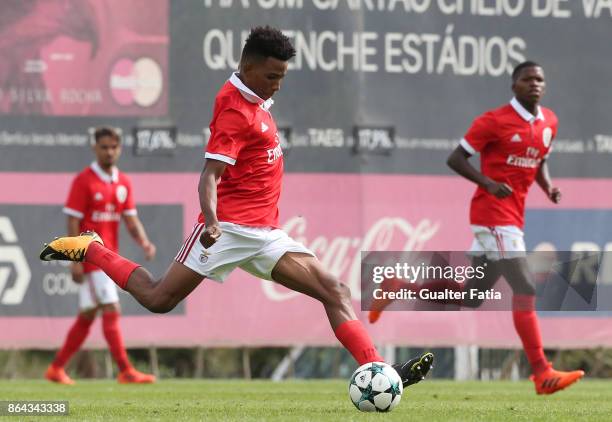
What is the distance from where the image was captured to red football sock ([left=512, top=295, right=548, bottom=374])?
9.12 m

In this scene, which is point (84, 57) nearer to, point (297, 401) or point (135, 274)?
point (297, 401)

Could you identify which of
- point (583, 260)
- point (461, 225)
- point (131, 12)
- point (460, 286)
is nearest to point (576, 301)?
point (583, 260)

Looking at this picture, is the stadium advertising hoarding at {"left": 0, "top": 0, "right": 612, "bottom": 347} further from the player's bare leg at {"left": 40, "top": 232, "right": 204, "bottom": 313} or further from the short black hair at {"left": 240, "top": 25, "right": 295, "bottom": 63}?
the short black hair at {"left": 240, "top": 25, "right": 295, "bottom": 63}

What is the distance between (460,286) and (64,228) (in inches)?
144

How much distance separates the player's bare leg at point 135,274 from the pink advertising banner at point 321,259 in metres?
3.95

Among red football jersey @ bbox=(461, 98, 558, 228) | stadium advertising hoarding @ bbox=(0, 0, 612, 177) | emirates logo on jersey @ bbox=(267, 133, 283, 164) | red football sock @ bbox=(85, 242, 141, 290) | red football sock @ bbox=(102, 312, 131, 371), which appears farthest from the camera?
stadium advertising hoarding @ bbox=(0, 0, 612, 177)

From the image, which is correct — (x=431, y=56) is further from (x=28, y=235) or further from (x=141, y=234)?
(x=28, y=235)

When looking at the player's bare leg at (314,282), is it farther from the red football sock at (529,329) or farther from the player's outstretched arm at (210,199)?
the red football sock at (529,329)

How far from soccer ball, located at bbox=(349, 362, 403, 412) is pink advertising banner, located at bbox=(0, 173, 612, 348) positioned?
16.1 ft

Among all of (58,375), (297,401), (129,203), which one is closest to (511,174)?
(297,401)

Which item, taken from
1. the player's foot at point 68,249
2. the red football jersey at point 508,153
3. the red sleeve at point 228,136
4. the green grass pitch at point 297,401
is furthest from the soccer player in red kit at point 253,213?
the red football jersey at point 508,153

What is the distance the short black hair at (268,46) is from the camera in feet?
22.4

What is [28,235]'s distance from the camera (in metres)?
11.6

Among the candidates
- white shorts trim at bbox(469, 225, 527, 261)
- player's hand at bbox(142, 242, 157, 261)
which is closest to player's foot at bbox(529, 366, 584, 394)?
white shorts trim at bbox(469, 225, 527, 261)
